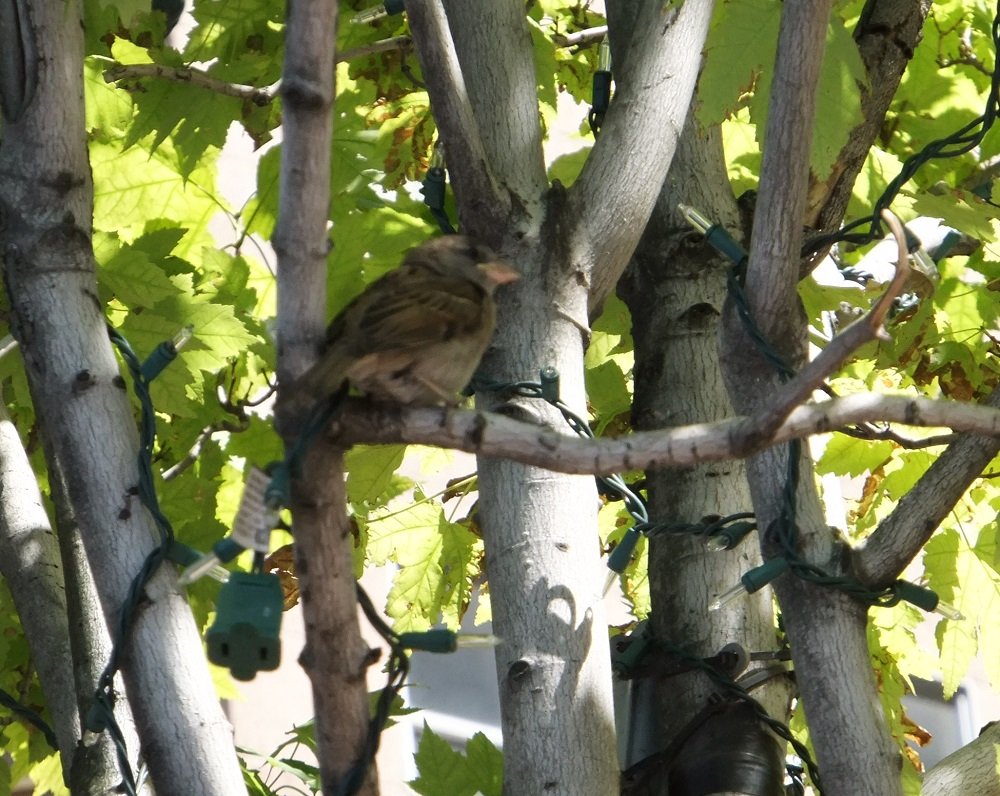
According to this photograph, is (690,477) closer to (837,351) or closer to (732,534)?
(732,534)

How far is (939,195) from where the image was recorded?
237 cm

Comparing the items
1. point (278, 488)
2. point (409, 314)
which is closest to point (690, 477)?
point (409, 314)

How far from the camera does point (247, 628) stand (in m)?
1.21

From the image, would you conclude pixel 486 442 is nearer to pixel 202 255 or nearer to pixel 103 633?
pixel 103 633

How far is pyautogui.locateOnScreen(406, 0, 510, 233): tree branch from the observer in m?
1.78

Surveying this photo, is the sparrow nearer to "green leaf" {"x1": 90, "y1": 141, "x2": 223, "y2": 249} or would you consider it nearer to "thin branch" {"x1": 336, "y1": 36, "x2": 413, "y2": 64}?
"thin branch" {"x1": 336, "y1": 36, "x2": 413, "y2": 64}

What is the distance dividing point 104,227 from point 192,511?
591 millimetres

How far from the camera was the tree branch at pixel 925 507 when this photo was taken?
1.73 metres

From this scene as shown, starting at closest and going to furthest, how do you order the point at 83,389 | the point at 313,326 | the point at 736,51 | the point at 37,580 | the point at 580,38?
the point at 313,326 → the point at 83,389 → the point at 736,51 → the point at 37,580 → the point at 580,38

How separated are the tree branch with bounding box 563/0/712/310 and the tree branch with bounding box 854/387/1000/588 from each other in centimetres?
51

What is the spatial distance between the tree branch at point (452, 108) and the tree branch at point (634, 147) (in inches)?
5.1

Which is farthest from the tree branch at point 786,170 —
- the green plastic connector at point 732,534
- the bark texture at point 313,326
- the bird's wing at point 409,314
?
the bark texture at point 313,326

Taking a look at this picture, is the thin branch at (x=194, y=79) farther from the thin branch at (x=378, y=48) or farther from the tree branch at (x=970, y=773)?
the tree branch at (x=970, y=773)

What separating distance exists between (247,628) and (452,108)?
2.76ft
